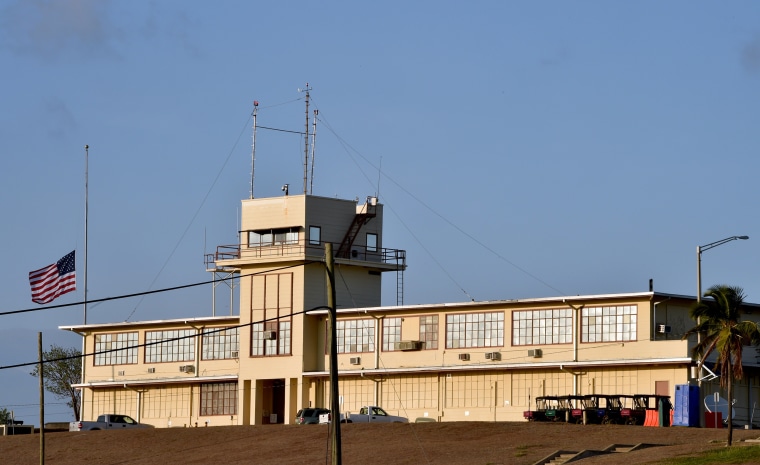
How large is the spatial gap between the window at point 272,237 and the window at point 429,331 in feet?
25.7

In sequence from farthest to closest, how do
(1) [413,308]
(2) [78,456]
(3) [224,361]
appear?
(3) [224,361] < (1) [413,308] < (2) [78,456]

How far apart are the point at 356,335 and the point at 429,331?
14.0 feet

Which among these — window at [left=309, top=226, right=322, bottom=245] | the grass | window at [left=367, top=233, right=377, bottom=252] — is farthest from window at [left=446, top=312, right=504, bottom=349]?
the grass

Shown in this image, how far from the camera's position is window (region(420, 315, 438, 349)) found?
71875 mm

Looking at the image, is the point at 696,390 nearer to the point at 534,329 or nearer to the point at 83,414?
the point at 534,329

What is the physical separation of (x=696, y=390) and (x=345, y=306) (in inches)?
795

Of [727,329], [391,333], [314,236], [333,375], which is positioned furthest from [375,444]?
[314,236]

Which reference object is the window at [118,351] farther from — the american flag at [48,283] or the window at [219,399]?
the american flag at [48,283]

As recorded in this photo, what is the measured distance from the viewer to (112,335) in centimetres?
8412

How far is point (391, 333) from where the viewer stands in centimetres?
Result: 7325

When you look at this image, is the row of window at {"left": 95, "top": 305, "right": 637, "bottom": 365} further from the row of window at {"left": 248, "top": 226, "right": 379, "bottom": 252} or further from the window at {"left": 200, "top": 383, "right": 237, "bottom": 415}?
the row of window at {"left": 248, "top": 226, "right": 379, "bottom": 252}

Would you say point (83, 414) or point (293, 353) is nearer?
point (293, 353)

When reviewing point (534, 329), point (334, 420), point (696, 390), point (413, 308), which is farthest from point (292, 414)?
point (334, 420)

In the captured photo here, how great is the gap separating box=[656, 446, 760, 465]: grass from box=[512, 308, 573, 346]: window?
72.6ft
